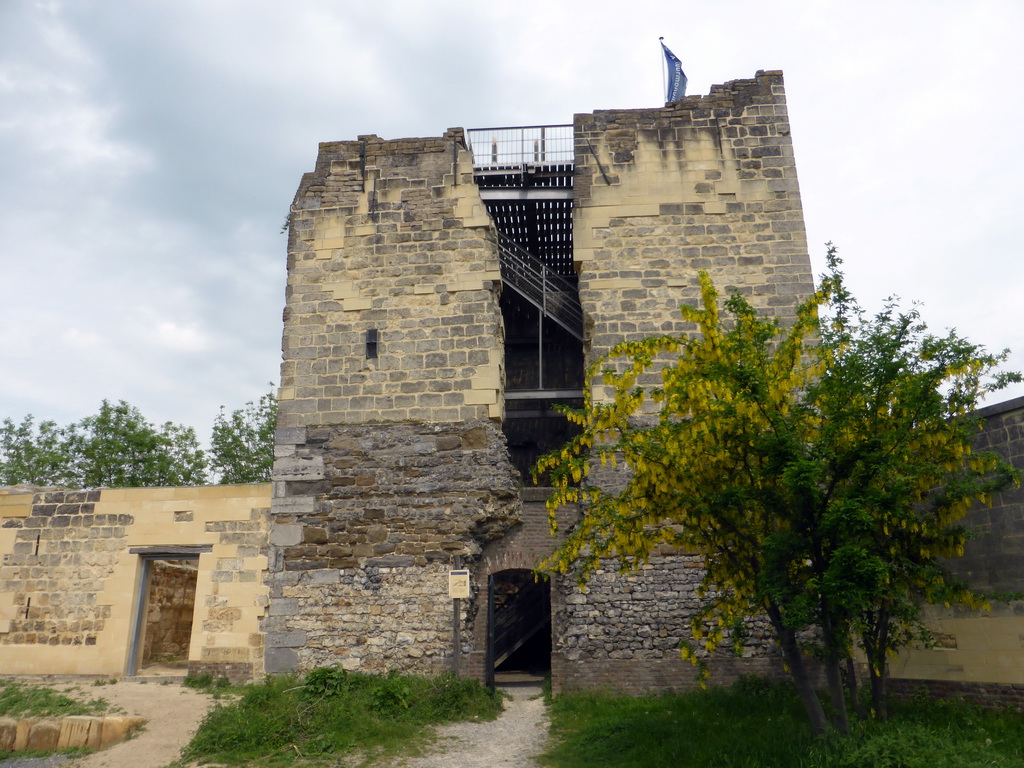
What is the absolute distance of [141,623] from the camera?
430 inches

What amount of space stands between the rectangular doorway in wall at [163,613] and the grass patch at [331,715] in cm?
233

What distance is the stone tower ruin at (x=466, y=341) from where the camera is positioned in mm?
9906

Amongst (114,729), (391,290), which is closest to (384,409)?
(391,290)

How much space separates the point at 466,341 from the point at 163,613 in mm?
7419

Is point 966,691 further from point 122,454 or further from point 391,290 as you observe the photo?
point 122,454

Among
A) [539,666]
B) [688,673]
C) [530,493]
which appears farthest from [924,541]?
[539,666]

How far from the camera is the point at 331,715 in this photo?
8352 millimetres

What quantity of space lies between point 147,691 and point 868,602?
28.6 ft

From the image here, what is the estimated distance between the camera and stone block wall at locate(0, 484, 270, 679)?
10430 mm

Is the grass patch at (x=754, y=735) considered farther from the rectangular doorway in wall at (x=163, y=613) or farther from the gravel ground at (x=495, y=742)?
the rectangular doorway in wall at (x=163, y=613)

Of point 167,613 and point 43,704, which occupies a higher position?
point 167,613

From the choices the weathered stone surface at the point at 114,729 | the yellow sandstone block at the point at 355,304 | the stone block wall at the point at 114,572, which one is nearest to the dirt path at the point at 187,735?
the weathered stone surface at the point at 114,729

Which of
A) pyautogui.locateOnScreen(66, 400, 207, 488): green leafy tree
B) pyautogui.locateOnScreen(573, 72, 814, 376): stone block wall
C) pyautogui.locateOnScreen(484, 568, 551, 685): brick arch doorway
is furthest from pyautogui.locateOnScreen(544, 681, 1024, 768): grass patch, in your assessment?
pyautogui.locateOnScreen(66, 400, 207, 488): green leafy tree

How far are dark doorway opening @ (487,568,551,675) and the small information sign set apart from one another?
1.80m
